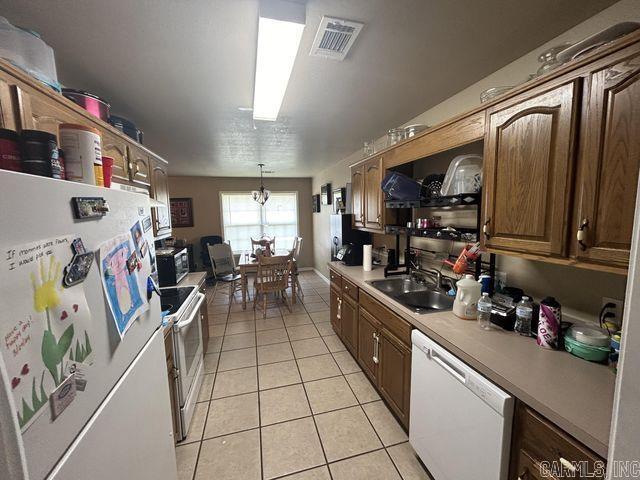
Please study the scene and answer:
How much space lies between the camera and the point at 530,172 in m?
1.11

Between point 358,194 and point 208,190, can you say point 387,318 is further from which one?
point 208,190

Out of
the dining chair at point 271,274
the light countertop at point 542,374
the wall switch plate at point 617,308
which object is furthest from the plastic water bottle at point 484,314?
the dining chair at point 271,274

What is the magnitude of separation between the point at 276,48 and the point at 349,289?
2009mm

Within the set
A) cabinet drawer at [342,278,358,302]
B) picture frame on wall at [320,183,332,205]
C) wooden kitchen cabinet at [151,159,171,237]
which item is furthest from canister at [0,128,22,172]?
picture frame on wall at [320,183,332,205]

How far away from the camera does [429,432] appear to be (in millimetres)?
1341

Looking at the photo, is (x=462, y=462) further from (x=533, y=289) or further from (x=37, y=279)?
(x=37, y=279)

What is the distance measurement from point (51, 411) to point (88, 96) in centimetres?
157

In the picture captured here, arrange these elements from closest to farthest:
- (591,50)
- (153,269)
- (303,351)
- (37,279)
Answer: (37,279) → (591,50) → (153,269) → (303,351)

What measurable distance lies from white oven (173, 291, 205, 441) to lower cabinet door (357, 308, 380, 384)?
4.38ft

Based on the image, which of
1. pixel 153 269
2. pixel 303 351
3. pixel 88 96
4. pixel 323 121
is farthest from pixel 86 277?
pixel 303 351

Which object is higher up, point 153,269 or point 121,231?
point 121,231

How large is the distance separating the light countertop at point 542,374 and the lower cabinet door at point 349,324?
3.51 feet

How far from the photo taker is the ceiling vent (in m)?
1.17

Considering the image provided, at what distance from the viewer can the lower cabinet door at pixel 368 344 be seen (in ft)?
6.59
